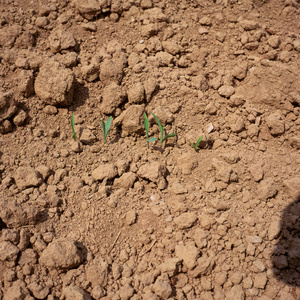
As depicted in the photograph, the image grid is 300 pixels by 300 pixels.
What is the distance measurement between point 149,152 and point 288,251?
1.16 m

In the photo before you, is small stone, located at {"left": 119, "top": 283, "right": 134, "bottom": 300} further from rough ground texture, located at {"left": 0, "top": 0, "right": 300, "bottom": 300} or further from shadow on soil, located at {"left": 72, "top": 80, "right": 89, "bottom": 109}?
shadow on soil, located at {"left": 72, "top": 80, "right": 89, "bottom": 109}

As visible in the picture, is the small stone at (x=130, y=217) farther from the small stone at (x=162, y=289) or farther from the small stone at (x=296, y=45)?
the small stone at (x=296, y=45)

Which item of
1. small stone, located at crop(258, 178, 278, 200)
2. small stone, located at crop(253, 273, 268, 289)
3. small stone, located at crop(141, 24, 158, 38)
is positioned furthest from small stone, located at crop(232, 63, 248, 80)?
small stone, located at crop(253, 273, 268, 289)

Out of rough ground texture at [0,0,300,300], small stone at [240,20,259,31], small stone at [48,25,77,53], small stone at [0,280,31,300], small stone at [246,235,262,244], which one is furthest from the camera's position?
small stone at [240,20,259,31]

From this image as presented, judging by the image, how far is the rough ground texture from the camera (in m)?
1.75

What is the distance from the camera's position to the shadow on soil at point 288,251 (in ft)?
5.97

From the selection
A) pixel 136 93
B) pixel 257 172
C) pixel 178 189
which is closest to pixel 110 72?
pixel 136 93

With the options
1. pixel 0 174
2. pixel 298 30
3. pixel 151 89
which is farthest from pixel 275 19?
pixel 0 174

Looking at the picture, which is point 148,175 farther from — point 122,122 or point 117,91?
point 117,91

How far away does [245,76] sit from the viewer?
101 inches

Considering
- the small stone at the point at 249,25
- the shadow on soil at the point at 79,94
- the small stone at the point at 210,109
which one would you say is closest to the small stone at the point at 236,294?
the small stone at the point at 210,109

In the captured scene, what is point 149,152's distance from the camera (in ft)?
7.38

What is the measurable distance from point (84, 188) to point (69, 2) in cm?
176

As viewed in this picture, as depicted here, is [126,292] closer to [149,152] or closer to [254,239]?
[254,239]
